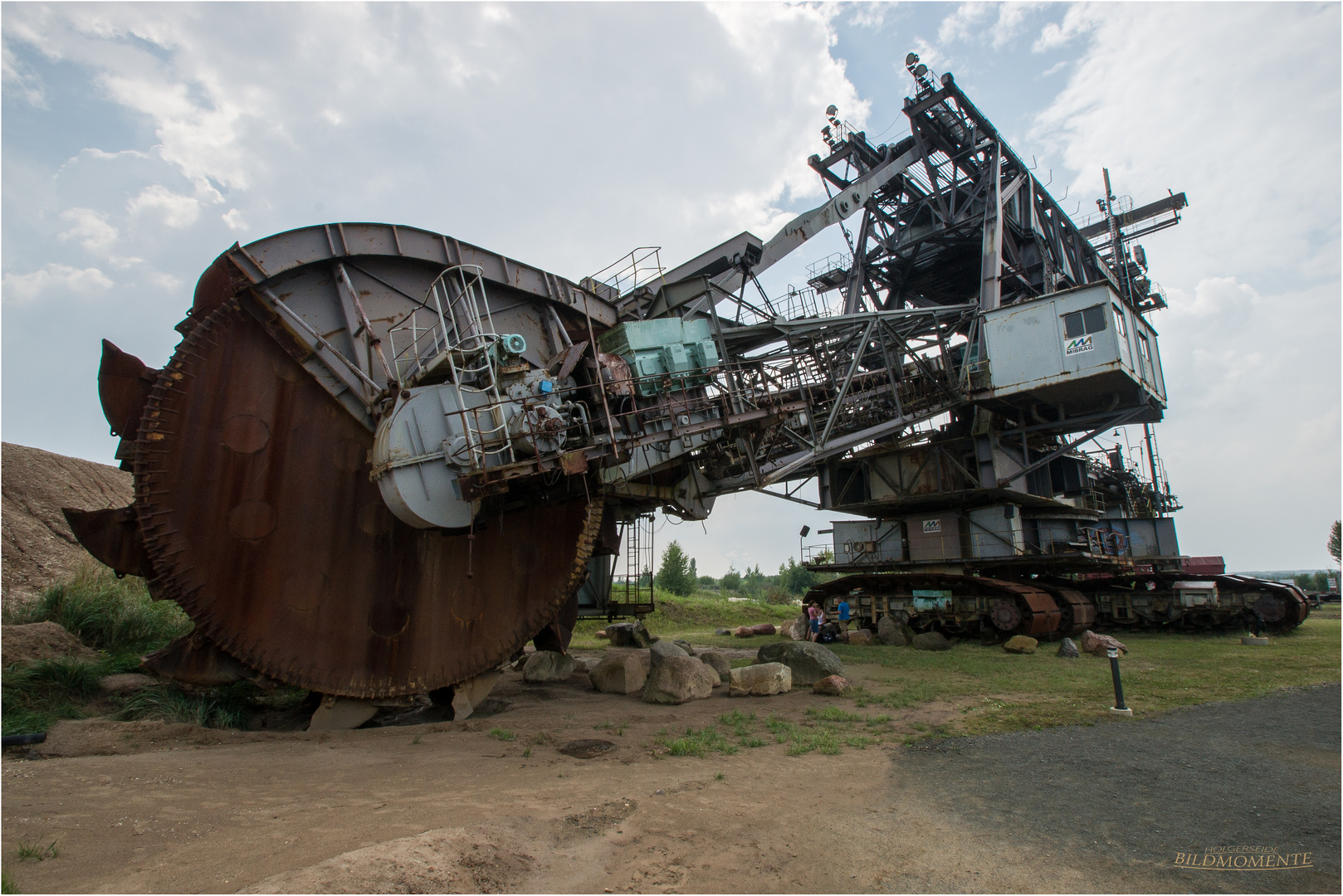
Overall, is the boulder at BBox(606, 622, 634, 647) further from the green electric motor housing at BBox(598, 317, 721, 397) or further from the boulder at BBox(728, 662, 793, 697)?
the green electric motor housing at BBox(598, 317, 721, 397)

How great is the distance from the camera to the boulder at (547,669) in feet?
41.7

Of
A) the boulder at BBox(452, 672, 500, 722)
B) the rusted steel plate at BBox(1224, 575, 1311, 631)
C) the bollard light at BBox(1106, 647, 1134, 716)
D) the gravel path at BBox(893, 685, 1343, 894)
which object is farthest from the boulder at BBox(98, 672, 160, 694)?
the rusted steel plate at BBox(1224, 575, 1311, 631)

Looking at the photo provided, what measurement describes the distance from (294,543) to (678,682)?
18.7ft

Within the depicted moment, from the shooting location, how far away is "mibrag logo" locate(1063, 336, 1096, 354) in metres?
16.2

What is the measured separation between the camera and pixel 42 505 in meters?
19.8

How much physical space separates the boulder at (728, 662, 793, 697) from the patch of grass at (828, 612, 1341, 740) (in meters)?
1.11

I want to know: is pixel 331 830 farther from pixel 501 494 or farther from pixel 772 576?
pixel 772 576

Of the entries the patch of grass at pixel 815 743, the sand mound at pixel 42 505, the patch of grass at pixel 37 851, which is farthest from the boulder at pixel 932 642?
the sand mound at pixel 42 505

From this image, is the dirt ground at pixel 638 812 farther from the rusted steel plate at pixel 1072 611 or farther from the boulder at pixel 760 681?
the rusted steel plate at pixel 1072 611

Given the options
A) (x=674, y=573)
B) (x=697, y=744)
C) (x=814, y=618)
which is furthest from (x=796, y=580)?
(x=697, y=744)

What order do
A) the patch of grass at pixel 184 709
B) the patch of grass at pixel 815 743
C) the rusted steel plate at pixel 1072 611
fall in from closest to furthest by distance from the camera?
the patch of grass at pixel 815 743
the patch of grass at pixel 184 709
the rusted steel plate at pixel 1072 611

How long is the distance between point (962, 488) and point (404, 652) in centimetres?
1557

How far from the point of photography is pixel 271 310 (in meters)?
8.73

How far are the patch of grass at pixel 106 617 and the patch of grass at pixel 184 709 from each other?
3400mm
